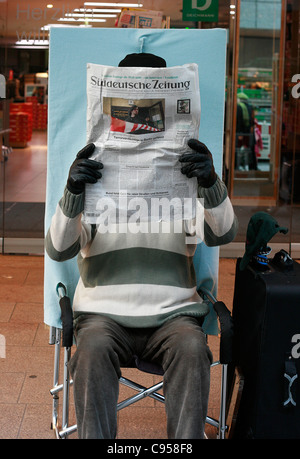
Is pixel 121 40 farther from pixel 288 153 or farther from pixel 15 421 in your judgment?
pixel 288 153

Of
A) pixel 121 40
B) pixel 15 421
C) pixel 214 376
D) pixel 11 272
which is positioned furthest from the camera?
pixel 11 272

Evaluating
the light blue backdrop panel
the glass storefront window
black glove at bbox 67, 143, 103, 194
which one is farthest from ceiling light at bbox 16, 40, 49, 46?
black glove at bbox 67, 143, 103, 194

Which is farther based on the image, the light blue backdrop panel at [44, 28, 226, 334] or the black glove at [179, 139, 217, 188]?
the light blue backdrop panel at [44, 28, 226, 334]

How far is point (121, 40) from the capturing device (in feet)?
8.26

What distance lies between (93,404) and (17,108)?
11.6ft

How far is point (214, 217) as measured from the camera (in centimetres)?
227

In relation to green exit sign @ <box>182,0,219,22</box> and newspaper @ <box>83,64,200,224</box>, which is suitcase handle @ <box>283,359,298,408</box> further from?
green exit sign @ <box>182,0,219,22</box>

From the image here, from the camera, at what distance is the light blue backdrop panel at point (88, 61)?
2500 mm

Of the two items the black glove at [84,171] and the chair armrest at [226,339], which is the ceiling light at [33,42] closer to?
the black glove at [84,171]

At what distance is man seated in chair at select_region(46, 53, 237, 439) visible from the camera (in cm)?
206

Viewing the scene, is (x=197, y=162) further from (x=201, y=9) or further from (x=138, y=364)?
(x=201, y=9)

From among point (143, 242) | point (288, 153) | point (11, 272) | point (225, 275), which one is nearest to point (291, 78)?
point (288, 153)

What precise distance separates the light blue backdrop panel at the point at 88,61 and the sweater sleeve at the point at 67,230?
19cm

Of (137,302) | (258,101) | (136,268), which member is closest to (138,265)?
(136,268)
